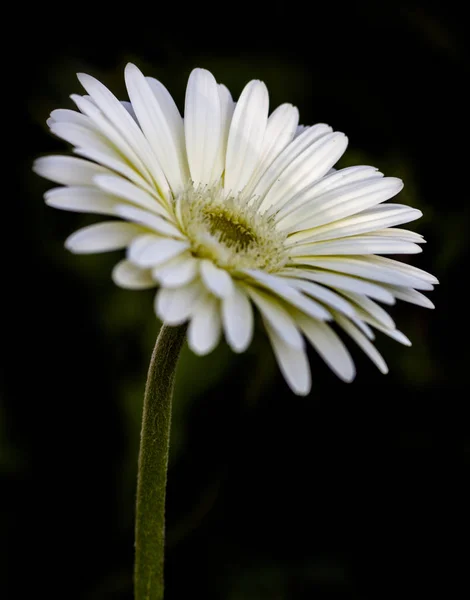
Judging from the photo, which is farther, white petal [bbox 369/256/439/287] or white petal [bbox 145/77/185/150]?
Answer: white petal [bbox 145/77/185/150]

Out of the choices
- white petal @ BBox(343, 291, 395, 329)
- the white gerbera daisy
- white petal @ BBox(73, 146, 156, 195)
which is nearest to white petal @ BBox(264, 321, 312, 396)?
the white gerbera daisy

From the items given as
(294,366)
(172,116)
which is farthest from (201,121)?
(294,366)

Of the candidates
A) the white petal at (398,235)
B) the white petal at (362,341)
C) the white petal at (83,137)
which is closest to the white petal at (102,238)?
the white petal at (83,137)

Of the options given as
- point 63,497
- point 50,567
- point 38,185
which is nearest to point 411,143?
point 38,185

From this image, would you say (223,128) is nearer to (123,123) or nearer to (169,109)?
(169,109)

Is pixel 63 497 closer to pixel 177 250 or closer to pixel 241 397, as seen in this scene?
pixel 241 397

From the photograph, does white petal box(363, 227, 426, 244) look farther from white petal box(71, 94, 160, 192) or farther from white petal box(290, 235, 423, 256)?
white petal box(71, 94, 160, 192)
